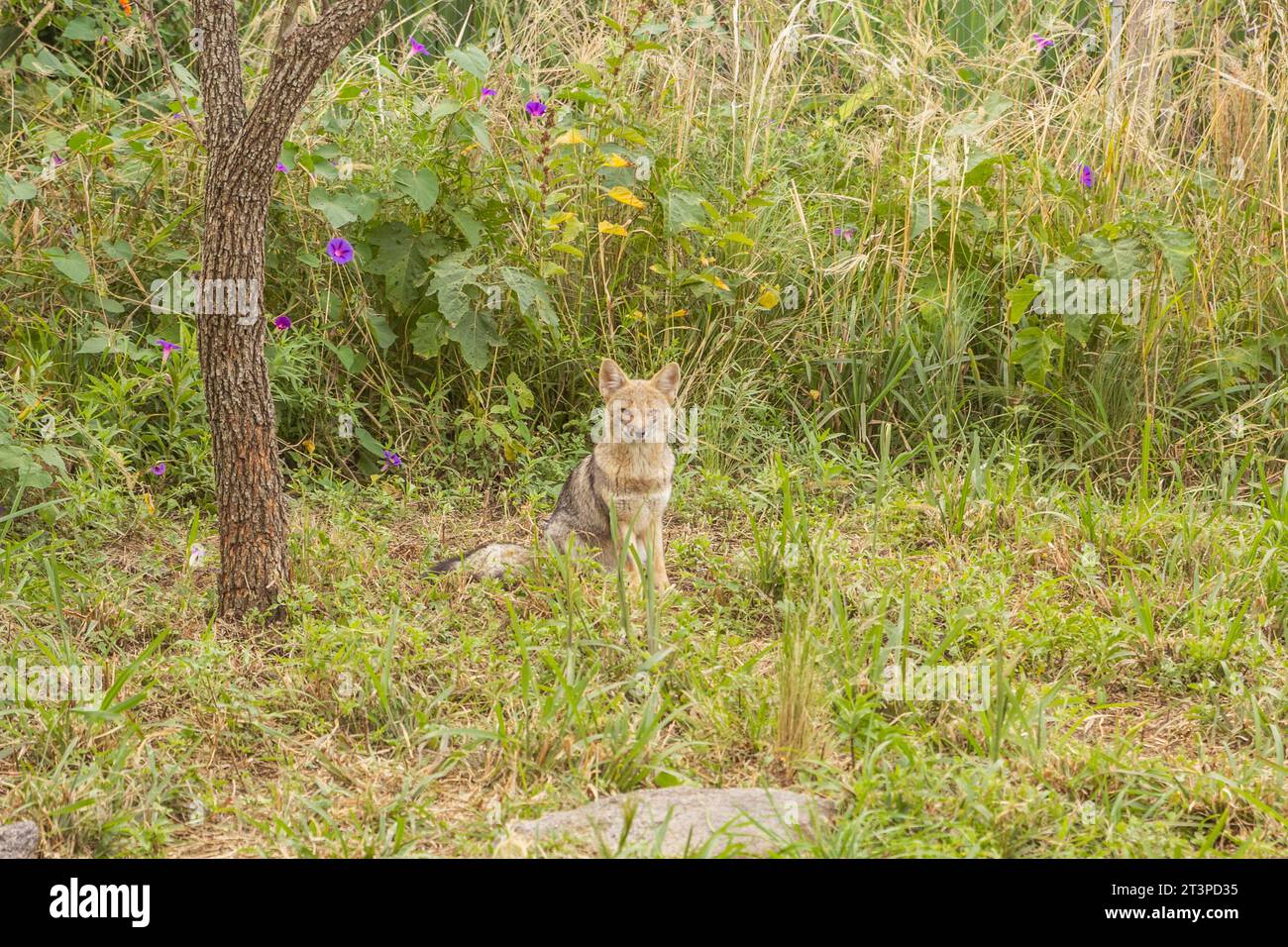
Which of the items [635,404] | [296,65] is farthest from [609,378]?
[296,65]

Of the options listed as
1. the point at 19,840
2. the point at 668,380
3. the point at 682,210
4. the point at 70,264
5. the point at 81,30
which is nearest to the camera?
the point at 19,840

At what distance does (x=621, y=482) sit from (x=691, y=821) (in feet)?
5.89

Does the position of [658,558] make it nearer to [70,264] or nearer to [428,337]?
[428,337]

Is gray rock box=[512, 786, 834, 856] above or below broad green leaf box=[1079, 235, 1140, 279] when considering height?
below

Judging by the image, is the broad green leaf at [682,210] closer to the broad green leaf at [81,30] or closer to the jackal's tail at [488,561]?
the jackal's tail at [488,561]

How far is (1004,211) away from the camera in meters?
5.55

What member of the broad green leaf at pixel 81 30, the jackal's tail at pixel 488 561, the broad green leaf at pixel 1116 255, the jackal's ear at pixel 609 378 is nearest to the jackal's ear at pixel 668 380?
the jackal's ear at pixel 609 378

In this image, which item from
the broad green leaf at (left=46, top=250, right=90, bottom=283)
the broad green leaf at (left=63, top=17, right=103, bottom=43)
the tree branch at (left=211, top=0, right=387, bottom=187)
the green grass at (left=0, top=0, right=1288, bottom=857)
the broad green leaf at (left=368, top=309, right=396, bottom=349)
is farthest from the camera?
the broad green leaf at (left=63, top=17, right=103, bottom=43)

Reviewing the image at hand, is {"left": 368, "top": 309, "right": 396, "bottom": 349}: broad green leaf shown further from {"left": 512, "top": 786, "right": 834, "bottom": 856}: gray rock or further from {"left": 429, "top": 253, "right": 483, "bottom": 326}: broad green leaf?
{"left": 512, "top": 786, "right": 834, "bottom": 856}: gray rock

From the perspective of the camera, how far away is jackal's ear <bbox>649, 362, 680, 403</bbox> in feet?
15.2

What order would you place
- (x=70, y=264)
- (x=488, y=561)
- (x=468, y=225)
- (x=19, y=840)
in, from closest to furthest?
(x=19, y=840), (x=488, y=561), (x=70, y=264), (x=468, y=225)

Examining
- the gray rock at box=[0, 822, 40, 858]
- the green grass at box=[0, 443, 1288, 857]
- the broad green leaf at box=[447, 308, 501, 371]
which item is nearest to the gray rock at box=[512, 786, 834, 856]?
the green grass at box=[0, 443, 1288, 857]

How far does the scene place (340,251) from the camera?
5238 millimetres

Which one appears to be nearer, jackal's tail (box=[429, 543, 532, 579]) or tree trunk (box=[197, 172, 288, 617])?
tree trunk (box=[197, 172, 288, 617])
